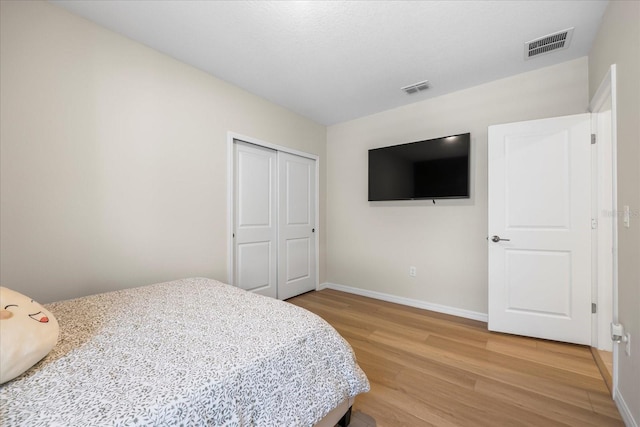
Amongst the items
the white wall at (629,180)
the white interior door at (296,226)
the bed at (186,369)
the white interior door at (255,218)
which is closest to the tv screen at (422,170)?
the white interior door at (296,226)

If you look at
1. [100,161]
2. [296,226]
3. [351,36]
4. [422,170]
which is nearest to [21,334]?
[100,161]

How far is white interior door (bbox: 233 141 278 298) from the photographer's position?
118 inches

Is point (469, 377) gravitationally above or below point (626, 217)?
below

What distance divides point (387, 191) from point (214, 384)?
2.96 meters

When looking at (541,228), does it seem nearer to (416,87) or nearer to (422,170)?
(422,170)

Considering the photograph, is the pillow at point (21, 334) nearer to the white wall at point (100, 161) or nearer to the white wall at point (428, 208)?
the white wall at point (100, 161)

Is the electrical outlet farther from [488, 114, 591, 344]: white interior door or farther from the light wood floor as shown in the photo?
the light wood floor

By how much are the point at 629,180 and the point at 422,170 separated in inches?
69.1

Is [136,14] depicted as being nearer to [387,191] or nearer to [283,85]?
[283,85]

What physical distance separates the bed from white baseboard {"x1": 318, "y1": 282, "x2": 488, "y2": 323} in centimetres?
214

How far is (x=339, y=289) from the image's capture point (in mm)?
4039

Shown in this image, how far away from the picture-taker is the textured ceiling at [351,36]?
181cm

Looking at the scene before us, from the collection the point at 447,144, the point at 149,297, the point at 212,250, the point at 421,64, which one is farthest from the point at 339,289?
the point at 421,64

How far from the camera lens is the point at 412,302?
10.9 ft
